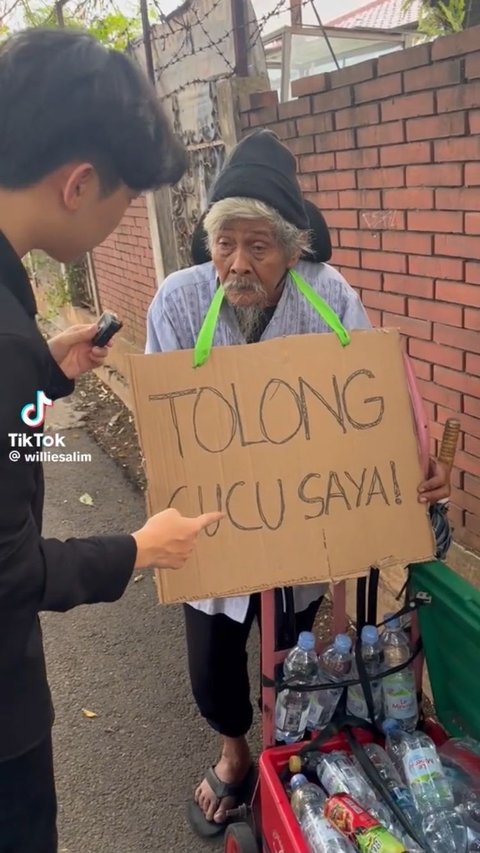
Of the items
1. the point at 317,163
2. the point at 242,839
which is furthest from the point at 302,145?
the point at 242,839

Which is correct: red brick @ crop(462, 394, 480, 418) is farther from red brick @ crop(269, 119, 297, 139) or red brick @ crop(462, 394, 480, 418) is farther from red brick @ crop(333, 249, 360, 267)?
red brick @ crop(269, 119, 297, 139)

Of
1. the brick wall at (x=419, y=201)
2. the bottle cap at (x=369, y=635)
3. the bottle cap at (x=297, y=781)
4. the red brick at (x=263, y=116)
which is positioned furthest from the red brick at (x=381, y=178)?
the bottle cap at (x=297, y=781)

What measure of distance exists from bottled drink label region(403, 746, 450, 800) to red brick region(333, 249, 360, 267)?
203 centimetres

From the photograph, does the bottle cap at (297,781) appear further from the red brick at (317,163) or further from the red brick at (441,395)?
the red brick at (317,163)

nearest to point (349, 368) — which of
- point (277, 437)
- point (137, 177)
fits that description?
point (277, 437)

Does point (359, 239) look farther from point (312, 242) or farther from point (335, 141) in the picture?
point (312, 242)

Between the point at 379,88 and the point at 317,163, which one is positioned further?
the point at 317,163

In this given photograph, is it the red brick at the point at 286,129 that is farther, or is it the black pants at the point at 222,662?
the red brick at the point at 286,129

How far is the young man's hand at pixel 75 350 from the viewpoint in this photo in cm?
184

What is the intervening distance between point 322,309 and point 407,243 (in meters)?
1.18

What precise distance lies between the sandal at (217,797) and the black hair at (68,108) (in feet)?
6.34

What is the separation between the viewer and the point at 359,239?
304 centimetres

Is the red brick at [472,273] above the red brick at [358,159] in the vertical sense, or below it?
below

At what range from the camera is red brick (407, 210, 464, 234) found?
96.7 inches
